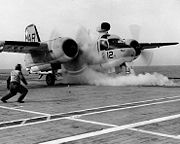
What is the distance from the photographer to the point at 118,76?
25188 millimetres

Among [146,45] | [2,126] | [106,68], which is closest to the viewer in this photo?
[2,126]

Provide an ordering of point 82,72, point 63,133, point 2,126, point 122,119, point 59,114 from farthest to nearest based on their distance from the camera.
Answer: point 82,72 < point 59,114 < point 122,119 < point 2,126 < point 63,133

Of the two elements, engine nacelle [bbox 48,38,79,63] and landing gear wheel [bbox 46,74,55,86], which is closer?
engine nacelle [bbox 48,38,79,63]

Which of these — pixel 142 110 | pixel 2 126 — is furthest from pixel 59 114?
pixel 142 110

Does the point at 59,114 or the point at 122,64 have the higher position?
the point at 122,64

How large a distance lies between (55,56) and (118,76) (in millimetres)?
6147

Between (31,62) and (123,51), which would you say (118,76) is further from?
(31,62)

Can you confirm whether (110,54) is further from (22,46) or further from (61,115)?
(61,115)

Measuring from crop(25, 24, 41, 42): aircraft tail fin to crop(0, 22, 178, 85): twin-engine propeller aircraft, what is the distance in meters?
3.15

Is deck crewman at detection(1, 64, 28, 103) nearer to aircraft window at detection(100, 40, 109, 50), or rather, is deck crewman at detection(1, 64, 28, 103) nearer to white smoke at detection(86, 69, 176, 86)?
aircraft window at detection(100, 40, 109, 50)

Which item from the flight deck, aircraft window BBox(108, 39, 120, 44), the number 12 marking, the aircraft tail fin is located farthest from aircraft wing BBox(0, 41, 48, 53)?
the flight deck

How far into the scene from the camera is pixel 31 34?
3078cm

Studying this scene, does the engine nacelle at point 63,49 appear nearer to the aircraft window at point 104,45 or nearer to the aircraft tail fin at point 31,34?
the aircraft window at point 104,45

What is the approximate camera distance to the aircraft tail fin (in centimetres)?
3038
